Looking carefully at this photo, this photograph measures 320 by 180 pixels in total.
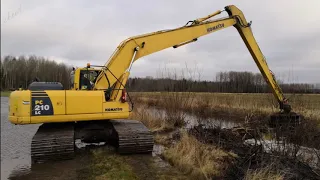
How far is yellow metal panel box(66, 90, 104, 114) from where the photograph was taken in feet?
26.1

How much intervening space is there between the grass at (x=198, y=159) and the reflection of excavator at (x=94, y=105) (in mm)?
1008

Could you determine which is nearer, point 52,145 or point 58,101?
point 52,145

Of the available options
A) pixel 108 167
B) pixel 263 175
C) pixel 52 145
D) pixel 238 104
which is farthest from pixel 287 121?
pixel 238 104

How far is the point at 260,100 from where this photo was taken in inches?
532

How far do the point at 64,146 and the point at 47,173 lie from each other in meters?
1.04

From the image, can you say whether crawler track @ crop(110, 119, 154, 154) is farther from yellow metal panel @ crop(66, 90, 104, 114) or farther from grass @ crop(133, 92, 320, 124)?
grass @ crop(133, 92, 320, 124)

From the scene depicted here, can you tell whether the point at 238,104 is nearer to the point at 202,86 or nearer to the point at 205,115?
the point at 202,86

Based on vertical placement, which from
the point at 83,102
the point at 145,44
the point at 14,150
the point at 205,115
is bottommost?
the point at 14,150

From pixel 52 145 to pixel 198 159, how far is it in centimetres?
376

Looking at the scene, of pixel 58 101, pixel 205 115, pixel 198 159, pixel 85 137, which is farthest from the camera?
pixel 205 115

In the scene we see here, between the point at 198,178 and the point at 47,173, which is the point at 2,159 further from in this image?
the point at 198,178

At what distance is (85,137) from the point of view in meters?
9.01

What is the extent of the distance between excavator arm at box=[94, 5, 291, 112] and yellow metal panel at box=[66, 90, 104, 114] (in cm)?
73

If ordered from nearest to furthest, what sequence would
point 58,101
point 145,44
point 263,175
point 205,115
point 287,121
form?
point 263,175
point 58,101
point 287,121
point 145,44
point 205,115
